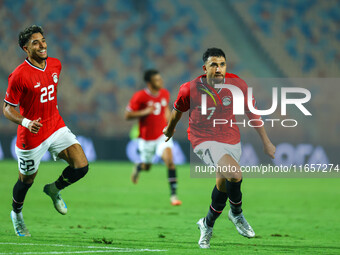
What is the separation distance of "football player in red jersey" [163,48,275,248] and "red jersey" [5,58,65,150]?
1.48 metres

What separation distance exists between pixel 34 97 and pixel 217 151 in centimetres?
214

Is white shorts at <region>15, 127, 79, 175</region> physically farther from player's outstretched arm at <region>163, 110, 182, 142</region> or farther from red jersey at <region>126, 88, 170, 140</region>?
red jersey at <region>126, 88, 170, 140</region>

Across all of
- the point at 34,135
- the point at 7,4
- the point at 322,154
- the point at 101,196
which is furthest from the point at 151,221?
the point at 7,4

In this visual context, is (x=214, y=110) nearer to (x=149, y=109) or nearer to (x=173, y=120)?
(x=173, y=120)

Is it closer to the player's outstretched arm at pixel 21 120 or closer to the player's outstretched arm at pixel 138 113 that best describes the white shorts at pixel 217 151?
the player's outstretched arm at pixel 21 120

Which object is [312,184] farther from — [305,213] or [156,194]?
[305,213]

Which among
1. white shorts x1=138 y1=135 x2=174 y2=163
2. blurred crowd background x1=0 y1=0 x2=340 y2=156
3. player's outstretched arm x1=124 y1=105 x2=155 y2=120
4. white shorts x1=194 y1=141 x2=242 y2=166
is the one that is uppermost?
blurred crowd background x1=0 y1=0 x2=340 y2=156

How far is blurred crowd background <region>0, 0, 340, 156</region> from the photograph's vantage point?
25844 millimetres

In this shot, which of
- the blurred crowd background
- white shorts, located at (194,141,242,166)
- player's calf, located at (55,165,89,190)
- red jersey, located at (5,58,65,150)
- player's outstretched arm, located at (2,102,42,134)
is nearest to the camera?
white shorts, located at (194,141,242,166)

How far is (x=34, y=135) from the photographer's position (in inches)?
282

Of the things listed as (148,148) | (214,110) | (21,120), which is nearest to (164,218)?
(214,110)

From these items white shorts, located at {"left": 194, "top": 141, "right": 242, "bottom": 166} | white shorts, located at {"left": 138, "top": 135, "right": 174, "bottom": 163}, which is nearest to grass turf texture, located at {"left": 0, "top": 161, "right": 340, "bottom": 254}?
white shorts, located at {"left": 138, "top": 135, "right": 174, "bottom": 163}

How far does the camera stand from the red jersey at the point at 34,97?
693 cm

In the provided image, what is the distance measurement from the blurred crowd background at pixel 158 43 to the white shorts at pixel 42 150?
17.8m
